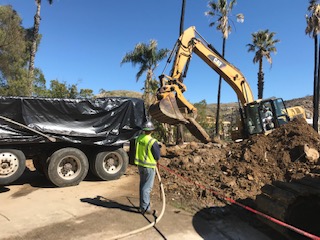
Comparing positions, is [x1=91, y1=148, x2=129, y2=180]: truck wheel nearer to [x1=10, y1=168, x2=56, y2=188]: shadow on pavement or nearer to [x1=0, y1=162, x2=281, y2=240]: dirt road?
[x1=0, y1=162, x2=281, y2=240]: dirt road

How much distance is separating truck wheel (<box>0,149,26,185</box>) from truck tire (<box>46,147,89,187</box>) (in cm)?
77

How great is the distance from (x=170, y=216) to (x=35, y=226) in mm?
2590

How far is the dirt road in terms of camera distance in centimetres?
572

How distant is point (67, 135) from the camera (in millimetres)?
8945

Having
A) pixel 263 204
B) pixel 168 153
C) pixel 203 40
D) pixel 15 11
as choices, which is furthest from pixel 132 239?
pixel 15 11

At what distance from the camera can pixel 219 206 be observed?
7.47 meters

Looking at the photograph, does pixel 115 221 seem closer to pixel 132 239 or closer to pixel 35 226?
pixel 132 239

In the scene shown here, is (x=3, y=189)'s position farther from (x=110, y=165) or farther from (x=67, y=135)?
(x=110, y=165)

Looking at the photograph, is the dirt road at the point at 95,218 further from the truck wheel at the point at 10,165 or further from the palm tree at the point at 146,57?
the palm tree at the point at 146,57

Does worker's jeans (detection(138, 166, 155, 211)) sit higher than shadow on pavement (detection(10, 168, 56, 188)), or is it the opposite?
worker's jeans (detection(138, 166, 155, 211))

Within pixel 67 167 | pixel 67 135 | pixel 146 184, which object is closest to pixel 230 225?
pixel 146 184

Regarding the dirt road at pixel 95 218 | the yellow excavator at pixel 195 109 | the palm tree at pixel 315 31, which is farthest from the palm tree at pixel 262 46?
the dirt road at pixel 95 218

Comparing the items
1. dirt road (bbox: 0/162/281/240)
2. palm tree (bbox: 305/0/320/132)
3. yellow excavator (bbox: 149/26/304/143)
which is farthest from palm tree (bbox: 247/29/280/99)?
dirt road (bbox: 0/162/281/240)

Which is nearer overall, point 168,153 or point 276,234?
point 276,234
